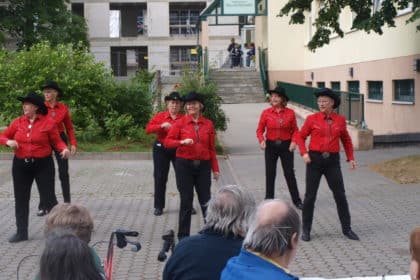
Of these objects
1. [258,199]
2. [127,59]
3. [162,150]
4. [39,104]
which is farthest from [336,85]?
[127,59]

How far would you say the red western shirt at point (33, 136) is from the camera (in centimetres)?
848

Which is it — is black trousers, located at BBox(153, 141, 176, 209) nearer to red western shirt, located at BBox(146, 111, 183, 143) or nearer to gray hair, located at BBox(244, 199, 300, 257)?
red western shirt, located at BBox(146, 111, 183, 143)

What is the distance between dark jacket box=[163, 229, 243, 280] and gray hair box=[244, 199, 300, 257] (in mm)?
687

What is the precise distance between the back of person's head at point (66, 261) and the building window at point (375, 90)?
19890 mm

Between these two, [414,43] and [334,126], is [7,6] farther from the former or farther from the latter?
[334,126]

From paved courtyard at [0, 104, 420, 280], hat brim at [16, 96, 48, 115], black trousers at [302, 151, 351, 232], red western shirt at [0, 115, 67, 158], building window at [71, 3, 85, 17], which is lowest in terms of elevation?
paved courtyard at [0, 104, 420, 280]

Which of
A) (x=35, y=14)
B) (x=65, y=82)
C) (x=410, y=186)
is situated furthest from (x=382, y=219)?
(x=35, y=14)

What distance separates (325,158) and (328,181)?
0.93 ft

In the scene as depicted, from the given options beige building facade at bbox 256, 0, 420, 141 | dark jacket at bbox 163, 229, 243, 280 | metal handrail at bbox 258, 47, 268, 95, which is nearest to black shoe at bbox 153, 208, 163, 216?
dark jacket at bbox 163, 229, 243, 280

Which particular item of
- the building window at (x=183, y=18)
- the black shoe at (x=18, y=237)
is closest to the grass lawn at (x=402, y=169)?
the black shoe at (x=18, y=237)

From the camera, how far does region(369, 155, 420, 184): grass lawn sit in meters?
12.9

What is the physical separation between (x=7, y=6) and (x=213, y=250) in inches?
1752

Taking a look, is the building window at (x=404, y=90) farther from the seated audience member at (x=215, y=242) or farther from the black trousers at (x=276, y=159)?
the seated audience member at (x=215, y=242)

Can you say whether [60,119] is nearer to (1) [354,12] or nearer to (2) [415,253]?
(2) [415,253]
